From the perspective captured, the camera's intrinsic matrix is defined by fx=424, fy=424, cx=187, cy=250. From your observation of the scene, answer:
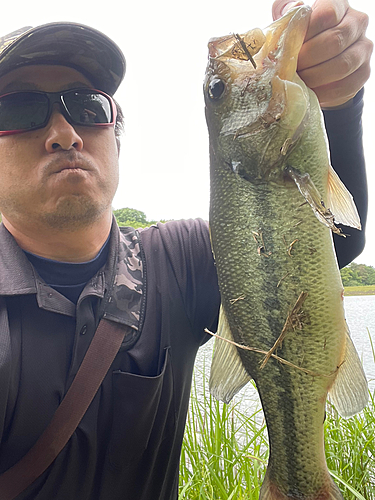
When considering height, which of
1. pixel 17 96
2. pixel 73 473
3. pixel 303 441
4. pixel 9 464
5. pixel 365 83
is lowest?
pixel 73 473

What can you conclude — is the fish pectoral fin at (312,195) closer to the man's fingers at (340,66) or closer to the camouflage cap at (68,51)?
the man's fingers at (340,66)

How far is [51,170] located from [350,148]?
4.16 feet

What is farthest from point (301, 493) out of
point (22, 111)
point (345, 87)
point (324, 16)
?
point (22, 111)

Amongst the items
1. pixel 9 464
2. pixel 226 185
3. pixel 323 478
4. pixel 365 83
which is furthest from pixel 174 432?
pixel 365 83

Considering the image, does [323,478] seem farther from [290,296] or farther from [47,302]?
[47,302]

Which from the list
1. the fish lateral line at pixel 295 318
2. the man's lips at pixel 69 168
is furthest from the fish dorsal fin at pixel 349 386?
the man's lips at pixel 69 168

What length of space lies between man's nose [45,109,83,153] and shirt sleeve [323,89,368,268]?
3.56 ft

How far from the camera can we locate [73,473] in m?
1.77

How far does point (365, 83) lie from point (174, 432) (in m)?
1.71

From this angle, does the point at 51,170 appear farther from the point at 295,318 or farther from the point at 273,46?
the point at 295,318

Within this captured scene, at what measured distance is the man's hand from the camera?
138 cm

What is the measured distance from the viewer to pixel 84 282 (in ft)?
6.64

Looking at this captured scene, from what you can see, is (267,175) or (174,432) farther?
(174,432)

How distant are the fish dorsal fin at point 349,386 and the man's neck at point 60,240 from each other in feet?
4.08
